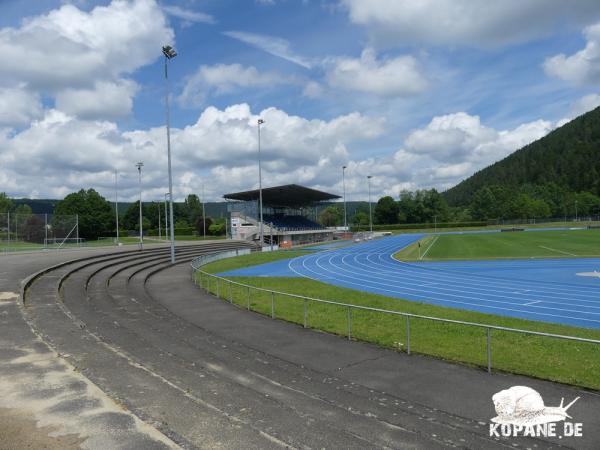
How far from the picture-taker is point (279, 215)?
93875mm

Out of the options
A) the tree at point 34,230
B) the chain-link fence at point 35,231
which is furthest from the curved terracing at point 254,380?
the tree at point 34,230

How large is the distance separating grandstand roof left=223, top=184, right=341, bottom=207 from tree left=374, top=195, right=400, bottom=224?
5443 centimetres

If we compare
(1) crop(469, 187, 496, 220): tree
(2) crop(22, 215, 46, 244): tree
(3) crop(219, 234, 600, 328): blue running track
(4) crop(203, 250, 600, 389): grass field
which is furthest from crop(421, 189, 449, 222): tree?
(4) crop(203, 250, 600, 389): grass field

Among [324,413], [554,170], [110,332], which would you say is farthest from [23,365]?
[554,170]

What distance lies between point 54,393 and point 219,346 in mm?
4425

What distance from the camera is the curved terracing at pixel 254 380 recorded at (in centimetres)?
648

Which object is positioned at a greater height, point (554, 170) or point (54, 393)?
point (554, 170)

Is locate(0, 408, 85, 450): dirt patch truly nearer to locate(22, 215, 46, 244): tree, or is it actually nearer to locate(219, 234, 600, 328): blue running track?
locate(219, 234, 600, 328): blue running track

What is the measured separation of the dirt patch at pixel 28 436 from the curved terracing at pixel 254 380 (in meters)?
1.10

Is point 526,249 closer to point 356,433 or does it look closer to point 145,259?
point 145,259

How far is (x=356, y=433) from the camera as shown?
21.4 ft

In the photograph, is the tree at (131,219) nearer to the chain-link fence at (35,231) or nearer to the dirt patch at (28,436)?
the chain-link fence at (35,231)

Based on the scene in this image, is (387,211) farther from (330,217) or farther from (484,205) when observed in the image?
(330,217)
